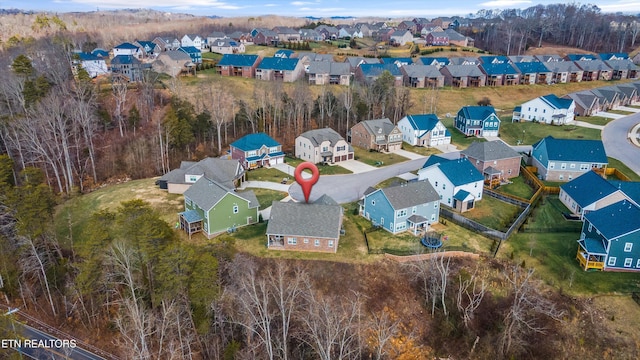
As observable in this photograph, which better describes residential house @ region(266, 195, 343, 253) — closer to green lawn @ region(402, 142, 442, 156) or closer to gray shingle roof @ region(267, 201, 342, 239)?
gray shingle roof @ region(267, 201, 342, 239)

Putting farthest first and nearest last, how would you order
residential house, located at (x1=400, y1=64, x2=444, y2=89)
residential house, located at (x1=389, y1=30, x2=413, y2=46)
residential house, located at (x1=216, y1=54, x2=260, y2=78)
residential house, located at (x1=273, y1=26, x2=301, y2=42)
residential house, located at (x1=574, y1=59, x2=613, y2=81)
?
1. residential house, located at (x1=389, y1=30, x2=413, y2=46)
2. residential house, located at (x1=273, y1=26, x2=301, y2=42)
3. residential house, located at (x1=574, y1=59, x2=613, y2=81)
4. residential house, located at (x1=400, y1=64, x2=444, y2=89)
5. residential house, located at (x1=216, y1=54, x2=260, y2=78)

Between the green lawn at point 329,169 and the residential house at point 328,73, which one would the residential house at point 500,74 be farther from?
the green lawn at point 329,169

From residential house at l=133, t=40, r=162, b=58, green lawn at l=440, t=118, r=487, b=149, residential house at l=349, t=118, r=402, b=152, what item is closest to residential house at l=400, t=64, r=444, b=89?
green lawn at l=440, t=118, r=487, b=149

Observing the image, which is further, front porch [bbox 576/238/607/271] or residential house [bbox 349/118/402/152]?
residential house [bbox 349/118/402/152]

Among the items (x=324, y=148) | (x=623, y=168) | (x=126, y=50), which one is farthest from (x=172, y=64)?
(x=623, y=168)

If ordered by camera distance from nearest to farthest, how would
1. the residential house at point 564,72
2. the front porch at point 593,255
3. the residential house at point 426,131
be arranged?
the front porch at point 593,255 → the residential house at point 426,131 → the residential house at point 564,72

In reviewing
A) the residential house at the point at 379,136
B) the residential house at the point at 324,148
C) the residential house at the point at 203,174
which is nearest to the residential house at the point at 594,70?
the residential house at the point at 379,136

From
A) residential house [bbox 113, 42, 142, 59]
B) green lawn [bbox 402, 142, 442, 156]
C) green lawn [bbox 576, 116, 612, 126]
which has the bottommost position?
green lawn [bbox 402, 142, 442, 156]

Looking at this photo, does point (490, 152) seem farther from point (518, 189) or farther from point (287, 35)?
point (287, 35)
